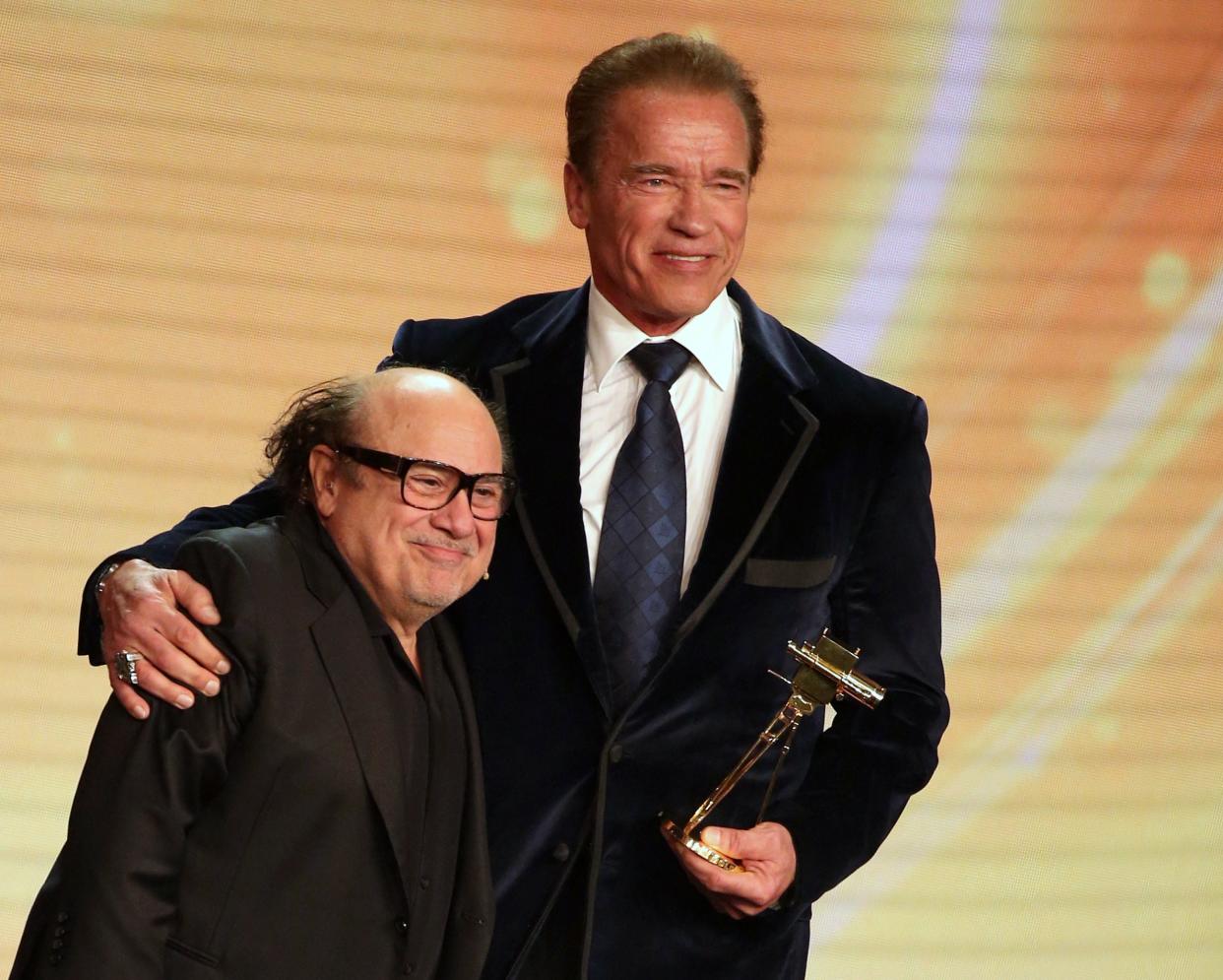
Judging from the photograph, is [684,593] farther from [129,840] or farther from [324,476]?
[129,840]

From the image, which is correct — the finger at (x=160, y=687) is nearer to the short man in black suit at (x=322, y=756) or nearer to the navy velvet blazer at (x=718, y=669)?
the short man in black suit at (x=322, y=756)

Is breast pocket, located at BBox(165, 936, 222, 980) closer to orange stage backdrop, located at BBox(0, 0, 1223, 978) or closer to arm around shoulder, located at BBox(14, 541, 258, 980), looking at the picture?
arm around shoulder, located at BBox(14, 541, 258, 980)

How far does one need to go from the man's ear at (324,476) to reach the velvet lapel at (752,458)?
0.41m

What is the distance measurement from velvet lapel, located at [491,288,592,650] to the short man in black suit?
87 millimetres

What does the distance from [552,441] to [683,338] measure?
0.20 m

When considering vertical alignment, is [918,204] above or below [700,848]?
above

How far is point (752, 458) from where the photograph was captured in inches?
80.0

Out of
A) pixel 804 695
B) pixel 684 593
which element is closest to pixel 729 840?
pixel 804 695

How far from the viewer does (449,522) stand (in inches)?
72.5

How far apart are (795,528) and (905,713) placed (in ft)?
0.83

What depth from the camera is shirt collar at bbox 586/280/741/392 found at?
210 cm

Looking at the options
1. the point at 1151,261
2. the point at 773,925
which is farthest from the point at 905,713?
the point at 1151,261

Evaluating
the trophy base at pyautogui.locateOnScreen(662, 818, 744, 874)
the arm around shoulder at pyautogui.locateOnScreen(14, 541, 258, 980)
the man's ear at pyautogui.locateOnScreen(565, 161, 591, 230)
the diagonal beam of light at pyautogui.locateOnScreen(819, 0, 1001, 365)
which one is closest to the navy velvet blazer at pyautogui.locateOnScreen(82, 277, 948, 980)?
the trophy base at pyautogui.locateOnScreen(662, 818, 744, 874)

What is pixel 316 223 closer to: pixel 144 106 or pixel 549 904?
pixel 144 106
